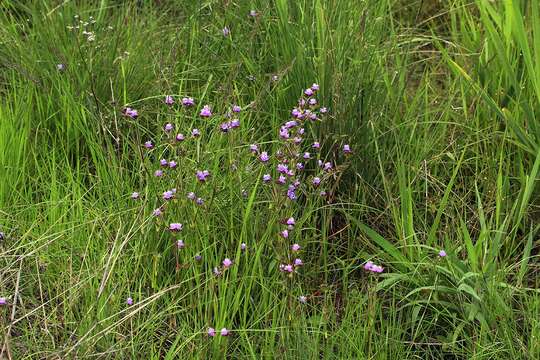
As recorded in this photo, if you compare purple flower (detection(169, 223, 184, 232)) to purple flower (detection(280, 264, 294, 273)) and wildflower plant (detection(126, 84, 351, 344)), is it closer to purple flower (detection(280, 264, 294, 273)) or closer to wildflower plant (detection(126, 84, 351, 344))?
wildflower plant (detection(126, 84, 351, 344))

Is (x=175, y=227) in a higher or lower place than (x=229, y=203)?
higher

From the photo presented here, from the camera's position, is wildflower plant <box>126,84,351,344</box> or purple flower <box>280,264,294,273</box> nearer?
purple flower <box>280,264,294,273</box>

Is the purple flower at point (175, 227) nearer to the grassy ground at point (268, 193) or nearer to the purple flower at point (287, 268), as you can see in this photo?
the grassy ground at point (268, 193)

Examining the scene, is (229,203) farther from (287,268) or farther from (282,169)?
(287,268)

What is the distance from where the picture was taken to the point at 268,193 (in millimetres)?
2645

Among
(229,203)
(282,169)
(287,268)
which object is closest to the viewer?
(287,268)

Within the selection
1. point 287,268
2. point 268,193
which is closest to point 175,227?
point 287,268

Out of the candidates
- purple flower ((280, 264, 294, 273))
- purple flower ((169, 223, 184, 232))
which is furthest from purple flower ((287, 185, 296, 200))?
purple flower ((169, 223, 184, 232))

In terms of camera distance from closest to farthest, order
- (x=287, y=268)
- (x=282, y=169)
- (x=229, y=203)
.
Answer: (x=287, y=268) → (x=282, y=169) → (x=229, y=203)

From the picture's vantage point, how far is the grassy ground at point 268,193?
7.54ft

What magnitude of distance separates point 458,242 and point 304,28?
0.93 m

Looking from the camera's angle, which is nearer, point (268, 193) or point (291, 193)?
point (291, 193)

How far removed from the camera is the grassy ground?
90.5 inches

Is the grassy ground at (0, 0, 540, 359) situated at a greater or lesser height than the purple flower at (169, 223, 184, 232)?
lesser
